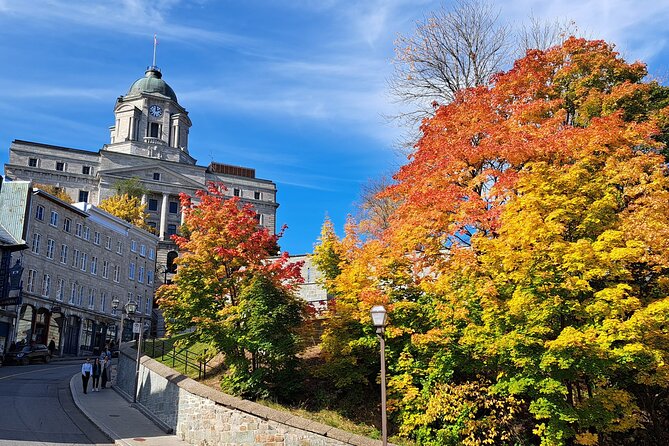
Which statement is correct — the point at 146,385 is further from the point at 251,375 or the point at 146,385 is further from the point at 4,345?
the point at 4,345

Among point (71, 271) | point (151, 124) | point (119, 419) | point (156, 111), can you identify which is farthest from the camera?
point (156, 111)

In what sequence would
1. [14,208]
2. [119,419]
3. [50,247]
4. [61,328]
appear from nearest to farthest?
[119,419]
[14,208]
[50,247]
[61,328]

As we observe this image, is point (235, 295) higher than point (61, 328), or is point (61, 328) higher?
point (235, 295)

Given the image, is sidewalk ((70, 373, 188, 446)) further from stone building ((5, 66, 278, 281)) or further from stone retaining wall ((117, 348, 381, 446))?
stone building ((5, 66, 278, 281))

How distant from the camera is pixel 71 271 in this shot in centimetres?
5294

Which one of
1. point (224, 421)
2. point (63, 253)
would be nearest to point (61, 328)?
point (63, 253)

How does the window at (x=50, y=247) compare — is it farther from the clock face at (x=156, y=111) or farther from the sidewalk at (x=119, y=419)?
the clock face at (x=156, y=111)

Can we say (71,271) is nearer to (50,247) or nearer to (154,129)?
(50,247)

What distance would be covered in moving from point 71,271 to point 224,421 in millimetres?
40295

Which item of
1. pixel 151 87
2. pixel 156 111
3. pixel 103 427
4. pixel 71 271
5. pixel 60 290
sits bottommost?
pixel 103 427

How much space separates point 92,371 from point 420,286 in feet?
57.7

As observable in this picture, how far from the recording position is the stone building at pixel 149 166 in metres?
89.2

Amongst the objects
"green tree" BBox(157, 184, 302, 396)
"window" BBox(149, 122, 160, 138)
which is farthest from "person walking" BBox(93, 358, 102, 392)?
"window" BBox(149, 122, 160, 138)

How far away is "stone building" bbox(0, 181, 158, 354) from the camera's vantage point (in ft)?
153
